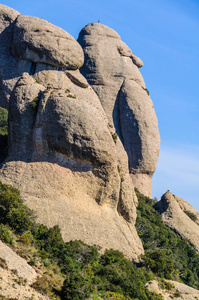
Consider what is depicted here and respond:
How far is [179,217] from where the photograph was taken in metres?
56.7

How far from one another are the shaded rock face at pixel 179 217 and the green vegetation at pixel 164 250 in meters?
1.17

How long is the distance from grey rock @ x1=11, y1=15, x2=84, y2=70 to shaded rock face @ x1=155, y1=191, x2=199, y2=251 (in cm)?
2267

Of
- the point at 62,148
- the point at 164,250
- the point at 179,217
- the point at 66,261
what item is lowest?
the point at 66,261

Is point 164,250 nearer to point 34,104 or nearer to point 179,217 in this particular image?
point 179,217

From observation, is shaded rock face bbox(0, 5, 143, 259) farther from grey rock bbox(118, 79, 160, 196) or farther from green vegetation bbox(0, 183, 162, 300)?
grey rock bbox(118, 79, 160, 196)

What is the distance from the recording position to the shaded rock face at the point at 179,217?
181 feet

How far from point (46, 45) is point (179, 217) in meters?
26.8

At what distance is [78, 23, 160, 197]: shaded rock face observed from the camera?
60938 mm

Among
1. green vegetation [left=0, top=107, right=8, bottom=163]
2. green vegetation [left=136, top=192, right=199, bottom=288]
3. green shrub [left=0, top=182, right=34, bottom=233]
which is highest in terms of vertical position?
green vegetation [left=0, top=107, right=8, bottom=163]

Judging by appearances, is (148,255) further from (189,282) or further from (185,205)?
(185,205)

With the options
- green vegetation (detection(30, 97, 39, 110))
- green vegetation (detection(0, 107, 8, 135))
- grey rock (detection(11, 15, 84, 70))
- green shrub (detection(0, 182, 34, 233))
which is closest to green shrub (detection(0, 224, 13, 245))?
green shrub (detection(0, 182, 34, 233))

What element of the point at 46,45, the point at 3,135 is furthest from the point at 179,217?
the point at 46,45

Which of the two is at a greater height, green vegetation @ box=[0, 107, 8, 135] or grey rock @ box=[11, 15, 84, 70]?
grey rock @ box=[11, 15, 84, 70]

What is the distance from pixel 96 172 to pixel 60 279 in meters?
11.7
